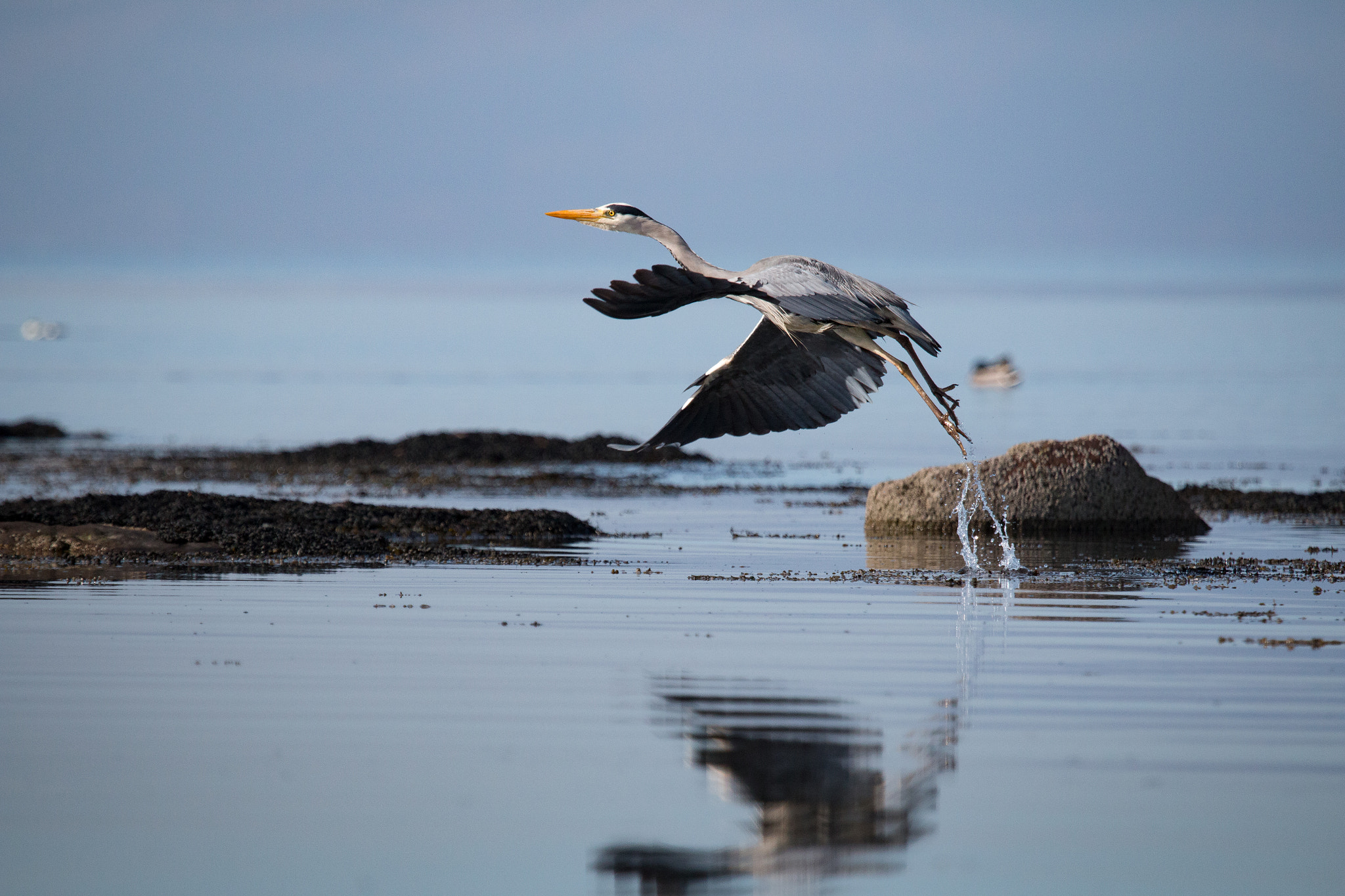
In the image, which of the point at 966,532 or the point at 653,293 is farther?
the point at 966,532

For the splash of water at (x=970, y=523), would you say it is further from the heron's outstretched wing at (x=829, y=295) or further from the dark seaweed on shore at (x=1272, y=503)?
the dark seaweed on shore at (x=1272, y=503)

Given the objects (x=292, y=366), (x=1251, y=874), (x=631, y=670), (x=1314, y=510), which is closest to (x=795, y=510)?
(x=1314, y=510)

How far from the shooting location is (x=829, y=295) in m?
10.7

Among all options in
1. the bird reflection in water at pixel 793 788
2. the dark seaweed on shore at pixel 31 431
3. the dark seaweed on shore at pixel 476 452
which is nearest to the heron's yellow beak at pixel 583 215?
the bird reflection in water at pixel 793 788

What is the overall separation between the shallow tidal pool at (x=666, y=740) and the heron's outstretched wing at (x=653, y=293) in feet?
5.74

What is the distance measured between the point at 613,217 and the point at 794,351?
65.9 inches

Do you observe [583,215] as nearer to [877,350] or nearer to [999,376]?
[877,350]

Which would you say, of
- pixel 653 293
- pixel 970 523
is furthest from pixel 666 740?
pixel 970 523

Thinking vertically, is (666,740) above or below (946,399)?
below

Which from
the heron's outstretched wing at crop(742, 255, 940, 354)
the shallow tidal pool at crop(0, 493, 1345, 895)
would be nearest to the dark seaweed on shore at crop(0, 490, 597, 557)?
the shallow tidal pool at crop(0, 493, 1345, 895)

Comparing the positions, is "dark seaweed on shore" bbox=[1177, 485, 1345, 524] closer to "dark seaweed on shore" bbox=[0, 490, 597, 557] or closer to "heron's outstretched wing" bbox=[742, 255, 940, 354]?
"heron's outstretched wing" bbox=[742, 255, 940, 354]

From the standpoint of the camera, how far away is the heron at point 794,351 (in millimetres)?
10781

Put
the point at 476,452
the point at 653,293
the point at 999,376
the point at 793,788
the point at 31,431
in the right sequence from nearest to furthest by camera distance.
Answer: the point at 793,788, the point at 653,293, the point at 476,452, the point at 31,431, the point at 999,376

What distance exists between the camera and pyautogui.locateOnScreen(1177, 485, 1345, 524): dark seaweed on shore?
1728 cm
